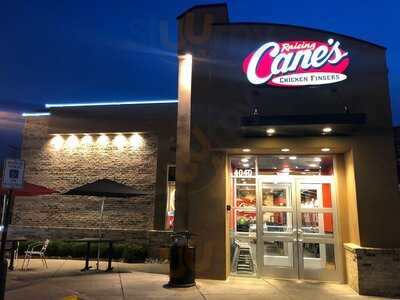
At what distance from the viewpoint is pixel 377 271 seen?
758cm

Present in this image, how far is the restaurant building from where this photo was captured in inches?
319

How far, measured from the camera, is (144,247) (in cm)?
1263

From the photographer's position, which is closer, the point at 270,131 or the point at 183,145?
the point at 270,131

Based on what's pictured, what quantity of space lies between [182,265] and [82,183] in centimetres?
789

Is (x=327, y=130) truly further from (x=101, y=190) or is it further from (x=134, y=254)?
(x=134, y=254)

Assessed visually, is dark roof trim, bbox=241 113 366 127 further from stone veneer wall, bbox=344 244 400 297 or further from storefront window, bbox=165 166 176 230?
storefront window, bbox=165 166 176 230

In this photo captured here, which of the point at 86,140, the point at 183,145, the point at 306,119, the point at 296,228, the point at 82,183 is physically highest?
the point at 86,140

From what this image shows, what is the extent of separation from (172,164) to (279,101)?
5.91m

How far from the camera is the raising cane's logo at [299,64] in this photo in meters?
8.73

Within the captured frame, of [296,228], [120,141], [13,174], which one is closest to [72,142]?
[120,141]

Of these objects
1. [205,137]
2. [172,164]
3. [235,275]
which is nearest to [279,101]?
[205,137]

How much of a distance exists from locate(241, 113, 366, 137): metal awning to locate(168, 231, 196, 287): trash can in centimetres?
302

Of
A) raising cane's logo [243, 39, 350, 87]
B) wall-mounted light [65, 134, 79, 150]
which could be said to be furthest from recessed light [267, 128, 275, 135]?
wall-mounted light [65, 134, 79, 150]

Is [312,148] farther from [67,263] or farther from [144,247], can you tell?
[67,263]
